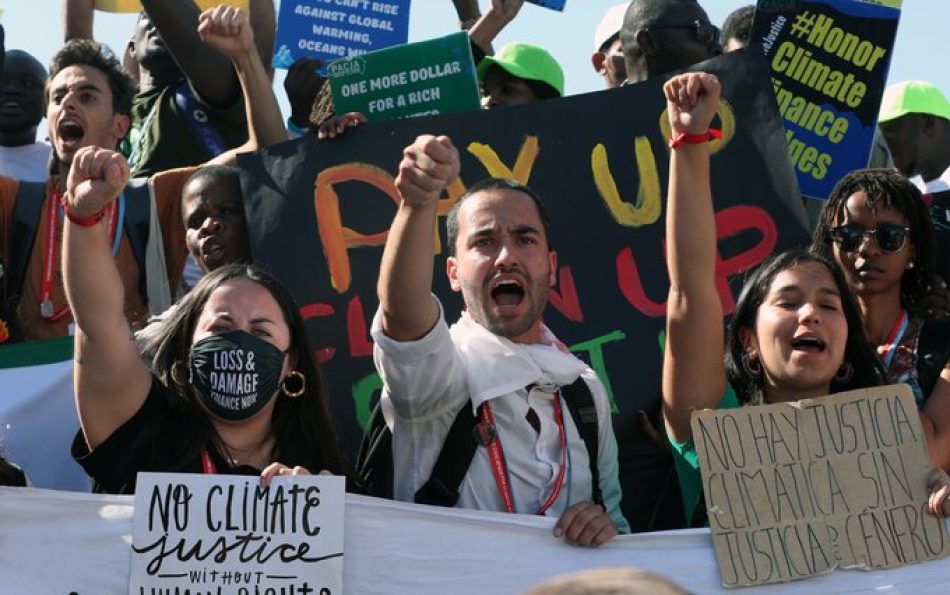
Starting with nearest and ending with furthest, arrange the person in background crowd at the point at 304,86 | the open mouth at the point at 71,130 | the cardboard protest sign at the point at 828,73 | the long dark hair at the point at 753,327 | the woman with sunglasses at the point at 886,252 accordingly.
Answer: the long dark hair at the point at 753,327 < the woman with sunglasses at the point at 886,252 < the cardboard protest sign at the point at 828,73 < the open mouth at the point at 71,130 < the person in background crowd at the point at 304,86

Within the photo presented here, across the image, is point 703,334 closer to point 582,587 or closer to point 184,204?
point 184,204

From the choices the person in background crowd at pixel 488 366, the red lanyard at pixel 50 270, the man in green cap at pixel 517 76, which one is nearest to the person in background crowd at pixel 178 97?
the red lanyard at pixel 50 270

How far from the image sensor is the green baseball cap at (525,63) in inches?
247

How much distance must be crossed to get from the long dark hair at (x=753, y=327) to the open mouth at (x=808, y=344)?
14 centimetres

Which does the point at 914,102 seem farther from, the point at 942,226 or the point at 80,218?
the point at 80,218

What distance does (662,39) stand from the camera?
18.8ft

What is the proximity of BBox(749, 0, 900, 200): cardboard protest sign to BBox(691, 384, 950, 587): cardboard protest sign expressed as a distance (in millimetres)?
1692

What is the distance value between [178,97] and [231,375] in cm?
239

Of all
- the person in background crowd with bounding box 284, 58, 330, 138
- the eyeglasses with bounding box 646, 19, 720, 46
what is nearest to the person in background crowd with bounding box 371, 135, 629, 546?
the eyeglasses with bounding box 646, 19, 720, 46

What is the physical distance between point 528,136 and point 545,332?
1.17m

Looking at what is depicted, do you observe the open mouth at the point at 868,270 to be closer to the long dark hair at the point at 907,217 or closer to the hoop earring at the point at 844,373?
the long dark hair at the point at 907,217

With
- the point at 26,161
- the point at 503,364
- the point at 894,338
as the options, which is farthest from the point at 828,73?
the point at 26,161

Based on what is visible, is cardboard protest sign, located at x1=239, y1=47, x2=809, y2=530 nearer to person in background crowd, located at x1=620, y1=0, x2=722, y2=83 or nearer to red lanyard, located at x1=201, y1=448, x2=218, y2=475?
→ person in background crowd, located at x1=620, y1=0, x2=722, y2=83

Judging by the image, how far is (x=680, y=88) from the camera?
3996 mm
